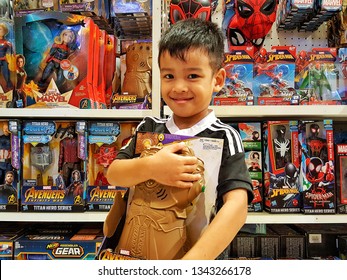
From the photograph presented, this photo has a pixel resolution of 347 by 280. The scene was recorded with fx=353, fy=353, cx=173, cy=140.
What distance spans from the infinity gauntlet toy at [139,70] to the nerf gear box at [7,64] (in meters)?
0.38

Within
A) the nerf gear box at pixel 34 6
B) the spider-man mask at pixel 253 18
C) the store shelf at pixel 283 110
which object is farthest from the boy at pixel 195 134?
the nerf gear box at pixel 34 6

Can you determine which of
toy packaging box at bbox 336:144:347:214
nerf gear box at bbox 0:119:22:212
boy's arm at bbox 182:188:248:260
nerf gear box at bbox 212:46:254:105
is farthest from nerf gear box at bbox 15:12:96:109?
toy packaging box at bbox 336:144:347:214

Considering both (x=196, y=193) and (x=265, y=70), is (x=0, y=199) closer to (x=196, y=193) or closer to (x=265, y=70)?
(x=196, y=193)

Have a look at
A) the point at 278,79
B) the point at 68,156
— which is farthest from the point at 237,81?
the point at 68,156

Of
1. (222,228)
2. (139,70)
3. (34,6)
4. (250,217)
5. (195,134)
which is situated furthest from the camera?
(34,6)

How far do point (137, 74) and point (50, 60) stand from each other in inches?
11.9

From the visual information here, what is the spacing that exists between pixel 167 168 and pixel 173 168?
11 millimetres

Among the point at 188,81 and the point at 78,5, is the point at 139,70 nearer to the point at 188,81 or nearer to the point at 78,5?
the point at 78,5

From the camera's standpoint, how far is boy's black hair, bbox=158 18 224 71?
0.69 metres

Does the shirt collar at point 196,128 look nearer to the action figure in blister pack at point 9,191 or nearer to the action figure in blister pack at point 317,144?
the action figure in blister pack at point 317,144

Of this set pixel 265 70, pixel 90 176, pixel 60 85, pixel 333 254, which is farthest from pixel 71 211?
pixel 333 254

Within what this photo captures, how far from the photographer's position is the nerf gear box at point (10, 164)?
1203mm

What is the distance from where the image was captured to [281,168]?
1.22 meters

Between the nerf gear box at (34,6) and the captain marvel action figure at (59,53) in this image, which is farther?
the nerf gear box at (34,6)
